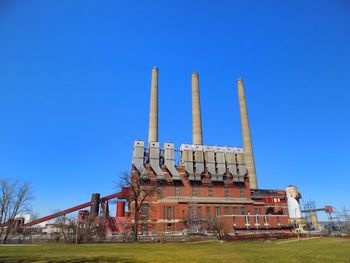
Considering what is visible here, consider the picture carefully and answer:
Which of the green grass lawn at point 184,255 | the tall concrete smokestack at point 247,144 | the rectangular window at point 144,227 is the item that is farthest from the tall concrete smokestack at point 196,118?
the green grass lawn at point 184,255

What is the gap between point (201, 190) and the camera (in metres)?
69.8

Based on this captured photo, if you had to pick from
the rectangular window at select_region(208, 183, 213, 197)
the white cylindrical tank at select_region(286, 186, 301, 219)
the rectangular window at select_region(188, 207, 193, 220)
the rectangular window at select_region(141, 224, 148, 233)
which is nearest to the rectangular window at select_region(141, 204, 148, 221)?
the rectangular window at select_region(141, 224, 148, 233)

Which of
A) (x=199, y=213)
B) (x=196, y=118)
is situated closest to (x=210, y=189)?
(x=199, y=213)

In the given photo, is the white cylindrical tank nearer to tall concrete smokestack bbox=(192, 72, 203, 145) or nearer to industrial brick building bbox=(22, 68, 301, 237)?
industrial brick building bbox=(22, 68, 301, 237)

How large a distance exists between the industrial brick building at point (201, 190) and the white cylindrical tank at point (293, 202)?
151 cm

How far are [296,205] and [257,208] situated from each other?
15.9 m

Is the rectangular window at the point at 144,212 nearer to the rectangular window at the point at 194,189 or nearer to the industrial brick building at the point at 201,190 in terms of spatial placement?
the industrial brick building at the point at 201,190

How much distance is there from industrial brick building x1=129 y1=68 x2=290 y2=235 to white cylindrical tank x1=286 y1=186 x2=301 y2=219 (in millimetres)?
1514

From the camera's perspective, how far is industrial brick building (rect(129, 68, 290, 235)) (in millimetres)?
62812

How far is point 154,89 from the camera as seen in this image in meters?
83.0

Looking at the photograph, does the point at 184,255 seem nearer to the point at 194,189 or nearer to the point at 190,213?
the point at 190,213

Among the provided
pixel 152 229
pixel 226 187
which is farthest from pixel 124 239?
pixel 226 187

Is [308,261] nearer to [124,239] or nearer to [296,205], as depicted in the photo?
[124,239]

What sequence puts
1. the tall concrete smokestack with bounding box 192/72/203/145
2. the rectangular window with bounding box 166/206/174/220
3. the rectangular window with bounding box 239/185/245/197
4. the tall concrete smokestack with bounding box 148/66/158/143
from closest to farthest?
the rectangular window with bounding box 166/206/174/220 < the rectangular window with bounding box 239/185/245/197 < the tall concrete smokestack with bounding box 148/66/158/143 < the tall concrete smokestack with bounding box 192/72/203/145
